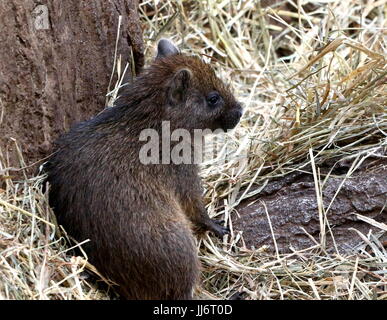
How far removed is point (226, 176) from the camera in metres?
6.33

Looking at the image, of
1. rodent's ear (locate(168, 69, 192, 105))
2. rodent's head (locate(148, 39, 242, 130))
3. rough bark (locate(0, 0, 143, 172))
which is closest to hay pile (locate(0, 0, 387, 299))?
rough bark (locate(0, 0, 143, 172))

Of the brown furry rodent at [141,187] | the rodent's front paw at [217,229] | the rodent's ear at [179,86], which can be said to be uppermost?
the rodent's ear at [179,86]

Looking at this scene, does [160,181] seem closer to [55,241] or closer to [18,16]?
[55,241]

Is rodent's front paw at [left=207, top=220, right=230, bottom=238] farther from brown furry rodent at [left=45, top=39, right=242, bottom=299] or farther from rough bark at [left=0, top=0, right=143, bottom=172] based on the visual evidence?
rough bark at [left=0, top=0, right=143, bottom=172]

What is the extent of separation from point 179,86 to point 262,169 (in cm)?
113

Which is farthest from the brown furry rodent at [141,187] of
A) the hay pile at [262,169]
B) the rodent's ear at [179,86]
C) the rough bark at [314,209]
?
the rough bark at [314,209]

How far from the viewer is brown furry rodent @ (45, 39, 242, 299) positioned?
4.97 meters

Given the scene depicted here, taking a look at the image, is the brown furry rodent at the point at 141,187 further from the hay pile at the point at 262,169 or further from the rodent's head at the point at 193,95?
the hay pile at the point at 262,169

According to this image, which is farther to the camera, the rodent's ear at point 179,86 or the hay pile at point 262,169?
the rodent's ear at point 179,86

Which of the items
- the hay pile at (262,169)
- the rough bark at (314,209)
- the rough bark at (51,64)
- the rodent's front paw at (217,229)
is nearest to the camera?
the hay pile at (262,169)

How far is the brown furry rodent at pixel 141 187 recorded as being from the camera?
4.97 meters

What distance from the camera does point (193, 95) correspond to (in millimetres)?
5730

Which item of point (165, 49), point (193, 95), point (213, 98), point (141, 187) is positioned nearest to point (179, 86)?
point (193, 95)

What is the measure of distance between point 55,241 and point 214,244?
141 centimetres
